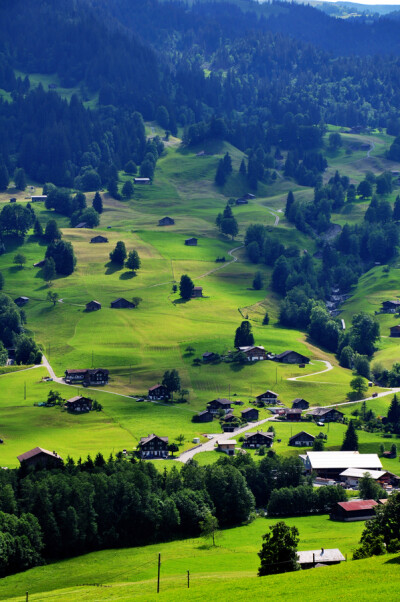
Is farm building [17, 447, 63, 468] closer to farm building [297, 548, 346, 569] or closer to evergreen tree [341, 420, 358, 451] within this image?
farm building [297, 548, 346, 569]

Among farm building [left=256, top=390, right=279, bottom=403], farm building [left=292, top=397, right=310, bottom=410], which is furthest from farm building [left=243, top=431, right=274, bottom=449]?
farm building [left=256, top=390, right=279, bottom=403]

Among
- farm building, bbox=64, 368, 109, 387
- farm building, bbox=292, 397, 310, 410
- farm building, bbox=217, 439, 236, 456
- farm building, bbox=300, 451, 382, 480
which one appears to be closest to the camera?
farm building, bbox=300, 451, 382, 480

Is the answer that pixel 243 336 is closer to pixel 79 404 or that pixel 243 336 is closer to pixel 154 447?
pixel 79 404

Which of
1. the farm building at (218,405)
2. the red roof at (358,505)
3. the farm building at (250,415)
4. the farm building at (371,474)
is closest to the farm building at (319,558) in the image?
the red roof at (358,505)

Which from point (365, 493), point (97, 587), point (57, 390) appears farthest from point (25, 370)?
point (97, 587)

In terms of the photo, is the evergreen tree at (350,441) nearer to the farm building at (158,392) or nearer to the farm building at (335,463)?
the farm building at (335,463)

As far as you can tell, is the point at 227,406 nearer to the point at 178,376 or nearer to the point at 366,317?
the point at 178,376
